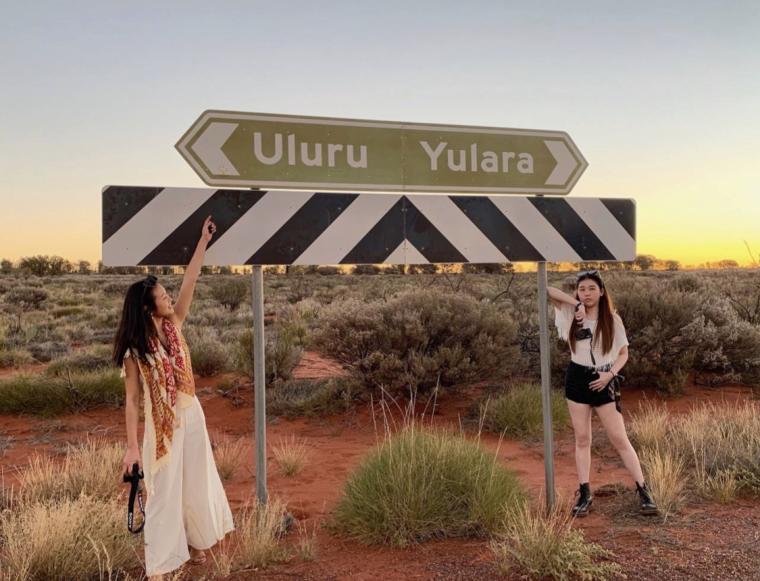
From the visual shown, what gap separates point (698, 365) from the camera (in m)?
10.5

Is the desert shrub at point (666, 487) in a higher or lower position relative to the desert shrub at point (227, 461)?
higher

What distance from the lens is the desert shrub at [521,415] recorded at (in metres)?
7.86

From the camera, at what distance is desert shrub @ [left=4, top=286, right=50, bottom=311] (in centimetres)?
2679

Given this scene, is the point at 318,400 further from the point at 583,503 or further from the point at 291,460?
the point at 583,503

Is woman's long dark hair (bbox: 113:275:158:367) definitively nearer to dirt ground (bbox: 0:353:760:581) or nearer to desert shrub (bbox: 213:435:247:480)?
dirt ground (bbox: 0:353:760:581)

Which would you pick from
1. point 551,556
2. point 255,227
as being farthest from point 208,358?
point 551,556

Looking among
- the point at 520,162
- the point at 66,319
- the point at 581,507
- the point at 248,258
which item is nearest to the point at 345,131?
the point at 248,258

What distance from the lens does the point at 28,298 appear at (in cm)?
2808

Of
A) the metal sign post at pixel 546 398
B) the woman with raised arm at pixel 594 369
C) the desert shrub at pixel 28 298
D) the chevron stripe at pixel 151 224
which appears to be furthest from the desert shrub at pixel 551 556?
the desert shrub at pixel 28 298

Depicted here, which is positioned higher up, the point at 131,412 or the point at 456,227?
the point at 456,227

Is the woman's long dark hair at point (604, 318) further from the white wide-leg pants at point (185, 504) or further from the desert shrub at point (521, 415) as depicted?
the desert shrub at point (521, 415)

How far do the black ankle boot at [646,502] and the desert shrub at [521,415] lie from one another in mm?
2984

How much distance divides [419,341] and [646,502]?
4.90 meters

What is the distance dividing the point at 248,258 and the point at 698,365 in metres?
9.11
